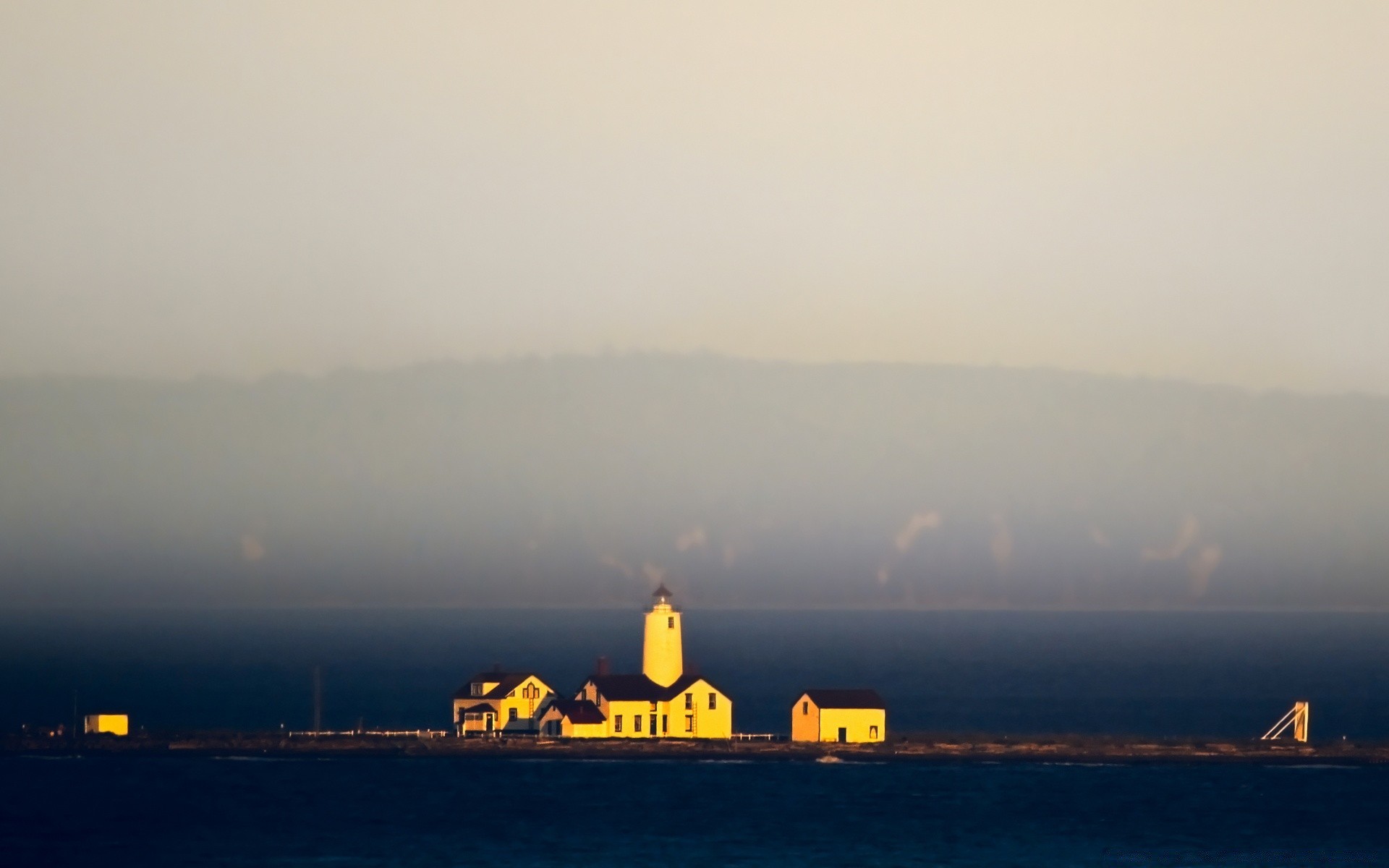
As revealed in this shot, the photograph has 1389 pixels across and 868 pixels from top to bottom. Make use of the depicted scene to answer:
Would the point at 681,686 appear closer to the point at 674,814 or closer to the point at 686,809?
the point at 686,809

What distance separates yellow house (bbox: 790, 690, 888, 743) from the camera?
9494 centimetres

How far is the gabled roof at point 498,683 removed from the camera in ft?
323

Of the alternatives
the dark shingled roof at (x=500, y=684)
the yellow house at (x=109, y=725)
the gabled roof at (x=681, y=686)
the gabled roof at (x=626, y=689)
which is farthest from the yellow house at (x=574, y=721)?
the yellow house at (x=109, y=725)

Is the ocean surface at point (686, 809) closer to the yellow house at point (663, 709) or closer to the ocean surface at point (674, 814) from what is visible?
the ocean surface at point (674, 814)

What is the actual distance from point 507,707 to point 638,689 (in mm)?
7192

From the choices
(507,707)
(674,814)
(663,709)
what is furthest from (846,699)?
(507,707)

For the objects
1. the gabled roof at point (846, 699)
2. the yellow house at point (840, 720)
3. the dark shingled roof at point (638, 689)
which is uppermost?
the dark shingled roof at point (638, 689)

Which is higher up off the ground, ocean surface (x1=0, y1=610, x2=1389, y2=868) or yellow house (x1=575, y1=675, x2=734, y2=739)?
yellow house (x1=575, y1=675, x2=734, y2=739)

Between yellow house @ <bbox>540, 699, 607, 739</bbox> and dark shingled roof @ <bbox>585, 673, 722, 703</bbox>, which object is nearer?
yellow house @ <bbox>540, 699, 607, 739</bbox>

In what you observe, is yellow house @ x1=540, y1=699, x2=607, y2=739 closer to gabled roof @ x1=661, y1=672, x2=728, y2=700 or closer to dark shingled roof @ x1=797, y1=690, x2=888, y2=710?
gabled roof @ x1=661, y1=672, x2=728, y2=700

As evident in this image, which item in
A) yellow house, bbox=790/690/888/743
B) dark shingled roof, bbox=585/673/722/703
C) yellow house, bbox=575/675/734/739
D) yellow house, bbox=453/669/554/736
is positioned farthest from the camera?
yellow house, bbox=453/669/554/736

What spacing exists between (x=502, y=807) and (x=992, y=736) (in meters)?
28.5

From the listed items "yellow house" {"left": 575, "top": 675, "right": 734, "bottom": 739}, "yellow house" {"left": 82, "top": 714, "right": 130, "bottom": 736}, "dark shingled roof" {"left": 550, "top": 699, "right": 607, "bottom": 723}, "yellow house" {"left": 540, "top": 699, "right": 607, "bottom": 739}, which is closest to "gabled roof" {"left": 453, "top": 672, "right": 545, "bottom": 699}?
"yellow house" {"left": 540, "top": 699, "right": 607, "bottom": 739}

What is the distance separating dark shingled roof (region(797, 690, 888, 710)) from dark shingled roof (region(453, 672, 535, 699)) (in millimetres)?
14658
